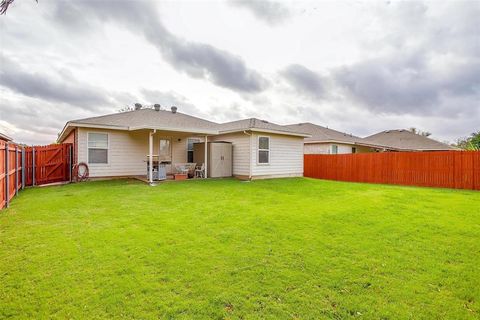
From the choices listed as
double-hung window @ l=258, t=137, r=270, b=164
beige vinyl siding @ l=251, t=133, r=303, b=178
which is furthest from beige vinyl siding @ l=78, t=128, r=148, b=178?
double-hung window @ l=258, t=137, r=270, b=164

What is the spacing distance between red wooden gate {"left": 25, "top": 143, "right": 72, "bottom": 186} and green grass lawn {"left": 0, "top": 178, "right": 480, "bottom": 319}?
570 centimetres

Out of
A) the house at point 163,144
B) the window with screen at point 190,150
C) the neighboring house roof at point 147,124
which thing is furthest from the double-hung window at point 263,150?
the window with screen at point 190,150

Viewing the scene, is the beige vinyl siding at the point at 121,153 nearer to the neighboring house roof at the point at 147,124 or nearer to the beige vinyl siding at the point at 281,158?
the neighboring house roof at the point at 147,124

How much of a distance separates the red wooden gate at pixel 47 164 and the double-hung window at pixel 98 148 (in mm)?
1596

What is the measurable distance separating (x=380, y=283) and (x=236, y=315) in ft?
6.06

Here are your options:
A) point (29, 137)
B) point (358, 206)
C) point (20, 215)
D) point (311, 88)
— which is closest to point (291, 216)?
point (358, 206)

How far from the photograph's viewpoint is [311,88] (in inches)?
721

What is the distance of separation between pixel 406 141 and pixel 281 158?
18401 millimetres

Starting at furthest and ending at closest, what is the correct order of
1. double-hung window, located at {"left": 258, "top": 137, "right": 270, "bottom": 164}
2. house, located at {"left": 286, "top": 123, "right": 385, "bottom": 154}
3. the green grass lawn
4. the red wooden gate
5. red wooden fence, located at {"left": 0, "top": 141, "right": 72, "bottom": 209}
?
1. house, located at {"left": 286, "top": 123, "right": 385, "bottom": 154}
2. double-hung window, located at {"left": 258, "top": 137, "right": 270, "bottom": 164}
3. the red wooden gate
4. red wooden fence, located at {"left": 0, "top": 141, "right": 72, "bottom": 209}
5. the green grass lawn

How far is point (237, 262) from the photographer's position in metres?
3.63

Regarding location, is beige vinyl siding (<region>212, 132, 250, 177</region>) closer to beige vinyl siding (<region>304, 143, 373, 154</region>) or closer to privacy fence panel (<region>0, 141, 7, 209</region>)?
beige vinyl siding (<region>304, 143, 373, 154</region>)

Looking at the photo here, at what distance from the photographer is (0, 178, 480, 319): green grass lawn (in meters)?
2.62

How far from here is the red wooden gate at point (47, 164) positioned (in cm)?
1135

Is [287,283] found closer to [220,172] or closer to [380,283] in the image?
[380,283]
